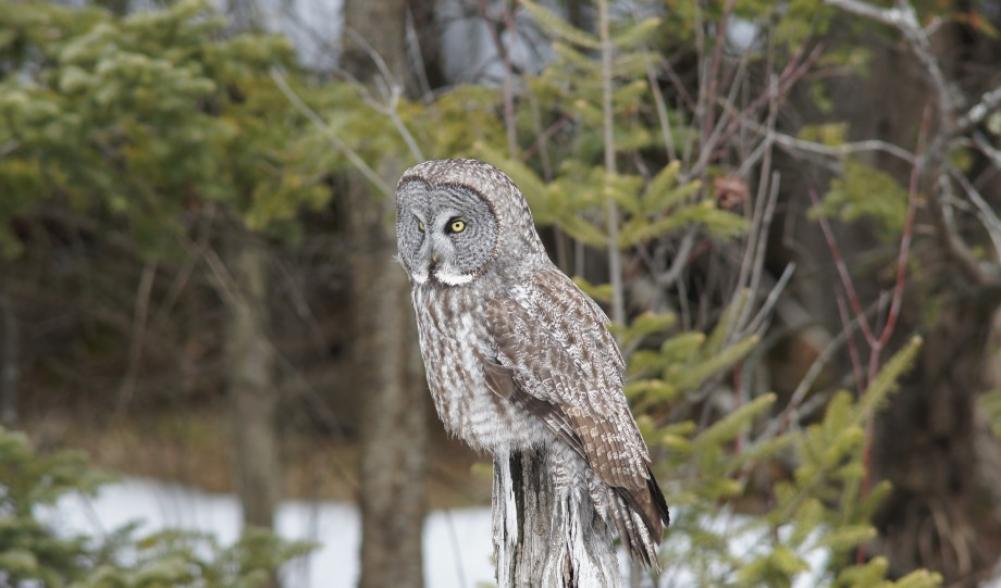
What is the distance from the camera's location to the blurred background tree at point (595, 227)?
4.14m

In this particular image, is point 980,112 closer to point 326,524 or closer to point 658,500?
point 658,500

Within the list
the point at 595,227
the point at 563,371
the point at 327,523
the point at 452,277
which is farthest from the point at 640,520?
the point at 327,523

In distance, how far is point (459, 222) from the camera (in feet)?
8.93

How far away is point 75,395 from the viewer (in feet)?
28.5

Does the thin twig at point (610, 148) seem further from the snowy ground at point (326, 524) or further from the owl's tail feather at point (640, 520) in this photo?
the snowy ground at point (326, 524)

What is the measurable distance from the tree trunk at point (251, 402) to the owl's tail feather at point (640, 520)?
15.1ft

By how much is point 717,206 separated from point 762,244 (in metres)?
0.29

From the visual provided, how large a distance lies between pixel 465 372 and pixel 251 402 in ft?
15.4

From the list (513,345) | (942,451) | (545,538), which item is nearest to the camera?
(545,538)

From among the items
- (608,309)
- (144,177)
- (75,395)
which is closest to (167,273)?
(75,395)

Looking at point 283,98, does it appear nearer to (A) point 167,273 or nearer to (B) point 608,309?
(B) point 608,309

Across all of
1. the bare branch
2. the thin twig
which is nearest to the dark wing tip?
the thin twig

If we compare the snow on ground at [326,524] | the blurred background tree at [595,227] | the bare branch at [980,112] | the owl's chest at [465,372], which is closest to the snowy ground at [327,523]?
the snow on ground at [326,524]

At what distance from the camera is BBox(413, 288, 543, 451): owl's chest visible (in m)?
2.82
